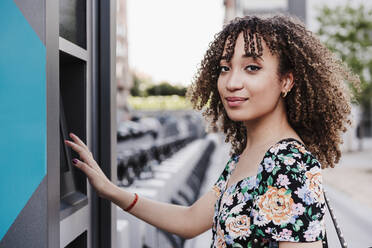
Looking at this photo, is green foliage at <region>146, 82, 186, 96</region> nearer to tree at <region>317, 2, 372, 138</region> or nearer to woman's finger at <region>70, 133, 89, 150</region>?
tree at <region>317, 2, 372, 138</region>

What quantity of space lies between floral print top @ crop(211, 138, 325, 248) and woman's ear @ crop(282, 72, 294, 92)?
195 mm

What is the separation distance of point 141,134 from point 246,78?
843 inches

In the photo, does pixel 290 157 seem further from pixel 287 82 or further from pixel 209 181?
pixel 209 181

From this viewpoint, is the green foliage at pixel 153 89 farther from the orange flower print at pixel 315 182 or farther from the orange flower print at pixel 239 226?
the orange flower print at pixel 315 182

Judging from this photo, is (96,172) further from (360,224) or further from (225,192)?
(360,224)

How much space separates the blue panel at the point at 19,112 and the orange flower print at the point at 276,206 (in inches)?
22.1

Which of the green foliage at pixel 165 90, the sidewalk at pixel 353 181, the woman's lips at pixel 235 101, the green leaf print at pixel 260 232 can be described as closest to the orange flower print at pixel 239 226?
the green leaf print at pixel 260 232

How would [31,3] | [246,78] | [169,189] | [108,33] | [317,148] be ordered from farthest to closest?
[169,189] < [108,33] < [317,148] < [246,78] < [31,3]

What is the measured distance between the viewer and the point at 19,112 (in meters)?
1.04

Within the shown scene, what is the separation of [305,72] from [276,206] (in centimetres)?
48

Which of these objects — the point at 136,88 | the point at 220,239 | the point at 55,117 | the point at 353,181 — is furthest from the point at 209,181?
the point at 136,88

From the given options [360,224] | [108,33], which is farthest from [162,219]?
[360,224]

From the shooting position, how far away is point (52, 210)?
1.07m

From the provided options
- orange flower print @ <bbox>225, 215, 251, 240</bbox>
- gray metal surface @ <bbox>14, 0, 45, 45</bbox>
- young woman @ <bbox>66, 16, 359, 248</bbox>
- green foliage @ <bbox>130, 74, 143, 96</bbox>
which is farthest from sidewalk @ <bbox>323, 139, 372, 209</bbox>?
green foliage @ <bbox>130, 74, 143, 96</bbox>
